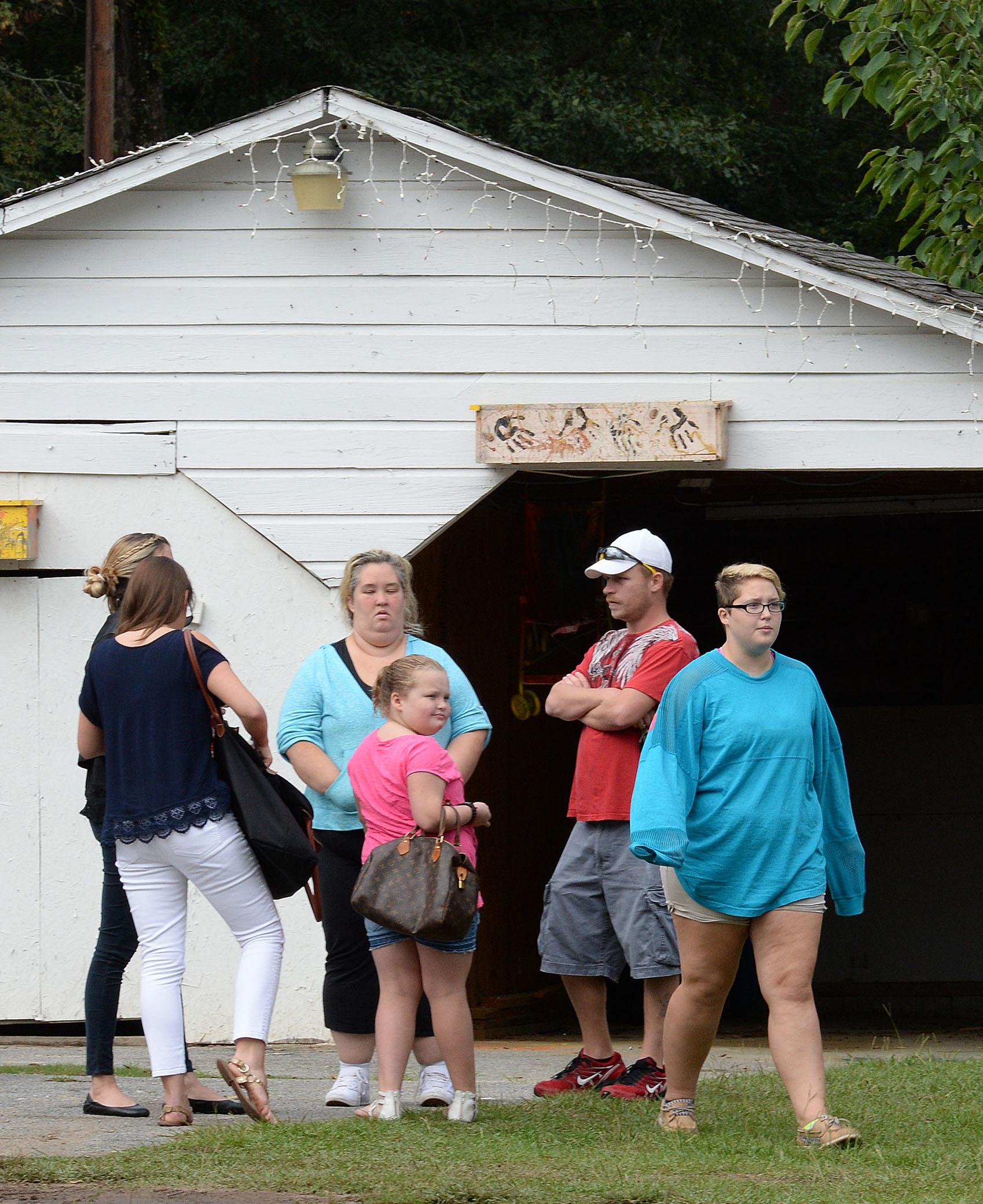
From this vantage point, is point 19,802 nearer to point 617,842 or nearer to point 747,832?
point 617,842

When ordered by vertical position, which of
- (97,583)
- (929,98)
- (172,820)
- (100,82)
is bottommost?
(172,820)

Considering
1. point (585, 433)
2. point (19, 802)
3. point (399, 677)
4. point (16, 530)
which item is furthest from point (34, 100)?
point (399, 677)

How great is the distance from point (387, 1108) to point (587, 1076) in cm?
94

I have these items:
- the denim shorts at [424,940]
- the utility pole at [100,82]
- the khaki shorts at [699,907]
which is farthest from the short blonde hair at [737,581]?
the utility pole at [100,82]

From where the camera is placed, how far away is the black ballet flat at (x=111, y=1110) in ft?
16.9

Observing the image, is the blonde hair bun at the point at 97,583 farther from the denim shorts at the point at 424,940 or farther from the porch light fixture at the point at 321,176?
the porch light fixture at the point at 321,176

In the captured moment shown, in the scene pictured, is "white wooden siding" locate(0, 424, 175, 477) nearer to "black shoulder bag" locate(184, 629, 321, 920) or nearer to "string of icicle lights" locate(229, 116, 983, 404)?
"string of icicle lights" locate(229, 116, 983, 404)

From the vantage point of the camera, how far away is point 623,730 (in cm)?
544

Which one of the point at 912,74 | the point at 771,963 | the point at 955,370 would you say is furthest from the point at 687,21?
the point at 771,963

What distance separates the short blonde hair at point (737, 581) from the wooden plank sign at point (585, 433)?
240 centimetres

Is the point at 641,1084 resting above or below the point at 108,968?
below

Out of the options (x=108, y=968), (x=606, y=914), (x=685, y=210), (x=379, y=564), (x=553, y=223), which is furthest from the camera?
(x=553, y=223)

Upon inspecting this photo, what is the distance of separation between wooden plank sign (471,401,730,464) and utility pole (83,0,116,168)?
24.7 ft

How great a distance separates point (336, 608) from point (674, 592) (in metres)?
4.37
